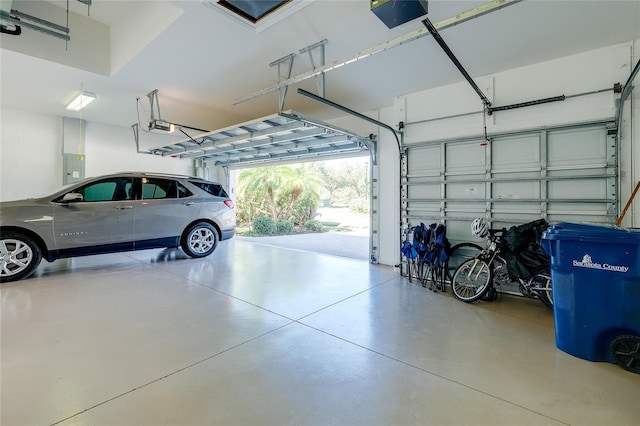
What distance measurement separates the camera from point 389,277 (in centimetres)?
457

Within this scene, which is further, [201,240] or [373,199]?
[201,240]

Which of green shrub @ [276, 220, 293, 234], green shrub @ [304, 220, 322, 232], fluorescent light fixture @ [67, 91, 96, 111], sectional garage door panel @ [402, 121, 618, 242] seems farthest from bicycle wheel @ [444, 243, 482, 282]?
green shrub @ [304, 220, 322, 232]

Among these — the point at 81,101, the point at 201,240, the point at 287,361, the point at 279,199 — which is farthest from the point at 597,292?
the point at 279,199

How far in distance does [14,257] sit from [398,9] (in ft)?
18.4

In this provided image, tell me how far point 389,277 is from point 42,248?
5280 mm

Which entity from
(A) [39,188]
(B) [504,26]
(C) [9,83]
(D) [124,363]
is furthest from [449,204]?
(A) [39,188]

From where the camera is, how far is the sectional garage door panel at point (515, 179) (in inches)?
133

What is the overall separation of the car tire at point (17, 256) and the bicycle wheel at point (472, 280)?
5.94 meters

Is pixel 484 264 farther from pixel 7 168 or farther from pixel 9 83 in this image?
pixel 7 168

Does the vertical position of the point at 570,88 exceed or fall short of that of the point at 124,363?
it exceeds it

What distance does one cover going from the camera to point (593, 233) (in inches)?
87.0

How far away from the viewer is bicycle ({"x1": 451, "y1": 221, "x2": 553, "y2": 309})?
3.25 meters

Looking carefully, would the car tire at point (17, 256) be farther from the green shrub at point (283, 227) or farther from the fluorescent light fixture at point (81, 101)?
the green shrub at point (283, 227)

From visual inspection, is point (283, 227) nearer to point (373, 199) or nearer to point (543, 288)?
point (373, 199)
